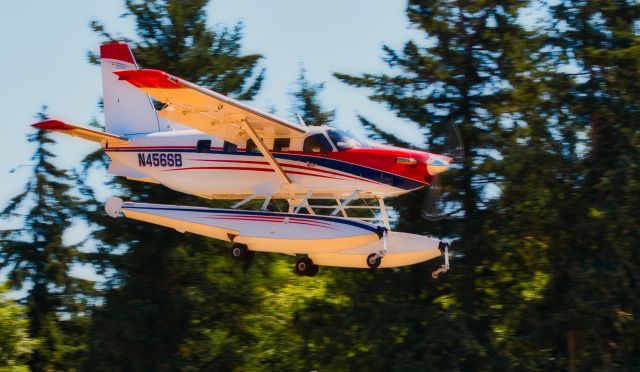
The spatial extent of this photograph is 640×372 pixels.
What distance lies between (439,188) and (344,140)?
202 centimetres

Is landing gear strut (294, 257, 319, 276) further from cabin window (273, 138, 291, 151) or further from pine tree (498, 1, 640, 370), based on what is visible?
pine tree (498, 1, 640, 370)

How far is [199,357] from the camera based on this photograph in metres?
28.4

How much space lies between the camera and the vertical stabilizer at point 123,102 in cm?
2292

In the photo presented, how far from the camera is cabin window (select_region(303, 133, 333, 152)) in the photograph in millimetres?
20400

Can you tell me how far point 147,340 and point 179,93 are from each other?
11.4 m

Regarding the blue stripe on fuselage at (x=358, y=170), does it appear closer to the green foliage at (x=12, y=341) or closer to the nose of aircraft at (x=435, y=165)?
the nose of aircraft at (x=435, y=165)

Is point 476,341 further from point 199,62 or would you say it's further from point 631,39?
Answer: point 199,62

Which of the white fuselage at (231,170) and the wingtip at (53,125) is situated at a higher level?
the wingtip at (53,125)

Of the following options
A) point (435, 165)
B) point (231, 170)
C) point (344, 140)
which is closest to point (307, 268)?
point (231, 170)

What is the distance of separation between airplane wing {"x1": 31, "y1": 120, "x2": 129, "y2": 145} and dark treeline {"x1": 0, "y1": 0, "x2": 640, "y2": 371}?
571cm

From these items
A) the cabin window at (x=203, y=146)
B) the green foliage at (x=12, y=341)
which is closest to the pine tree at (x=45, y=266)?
the green foliage at (x=12, y=341)

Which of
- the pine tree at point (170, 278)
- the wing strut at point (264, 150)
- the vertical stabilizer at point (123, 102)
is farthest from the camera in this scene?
the pine tree at point (170, 278)

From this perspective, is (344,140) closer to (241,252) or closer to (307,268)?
(307,268)

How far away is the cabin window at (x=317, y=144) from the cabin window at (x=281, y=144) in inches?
13.6
